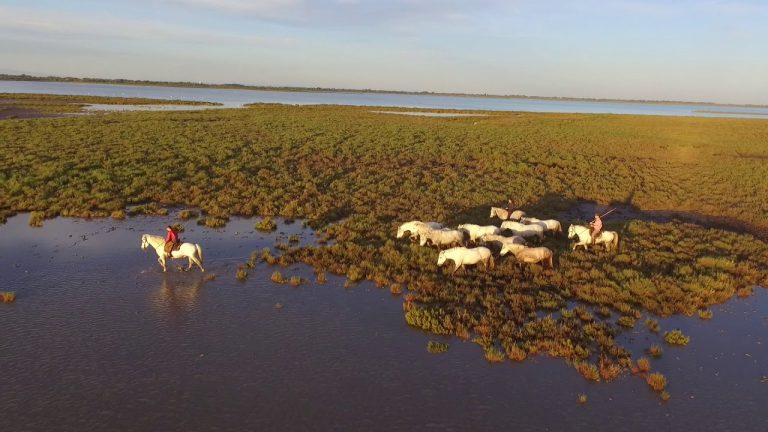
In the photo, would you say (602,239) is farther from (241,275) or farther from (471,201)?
(241,275)

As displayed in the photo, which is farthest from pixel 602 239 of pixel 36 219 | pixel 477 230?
pixel 36 219

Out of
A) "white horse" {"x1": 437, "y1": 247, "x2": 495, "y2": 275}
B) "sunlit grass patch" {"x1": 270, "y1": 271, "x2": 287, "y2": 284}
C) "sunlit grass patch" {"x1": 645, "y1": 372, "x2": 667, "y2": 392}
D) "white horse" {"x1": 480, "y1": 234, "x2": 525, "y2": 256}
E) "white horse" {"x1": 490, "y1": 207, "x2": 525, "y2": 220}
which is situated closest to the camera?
"sunlit grass patch" {"x1": 645, "y1": 372, "x2": 667, "y2": 392}

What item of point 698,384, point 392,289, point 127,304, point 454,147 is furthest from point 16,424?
point 454,147

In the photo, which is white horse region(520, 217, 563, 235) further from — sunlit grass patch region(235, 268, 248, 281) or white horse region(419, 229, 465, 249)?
sunlit grass patch region(235, 268, 248, 281)

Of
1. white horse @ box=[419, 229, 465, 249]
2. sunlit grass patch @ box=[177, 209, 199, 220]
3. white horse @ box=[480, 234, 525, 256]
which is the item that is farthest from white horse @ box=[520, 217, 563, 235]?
sunlit grass patch @ box=[177, 209, 199, 220]

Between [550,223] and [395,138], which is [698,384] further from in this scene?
[395,138]
